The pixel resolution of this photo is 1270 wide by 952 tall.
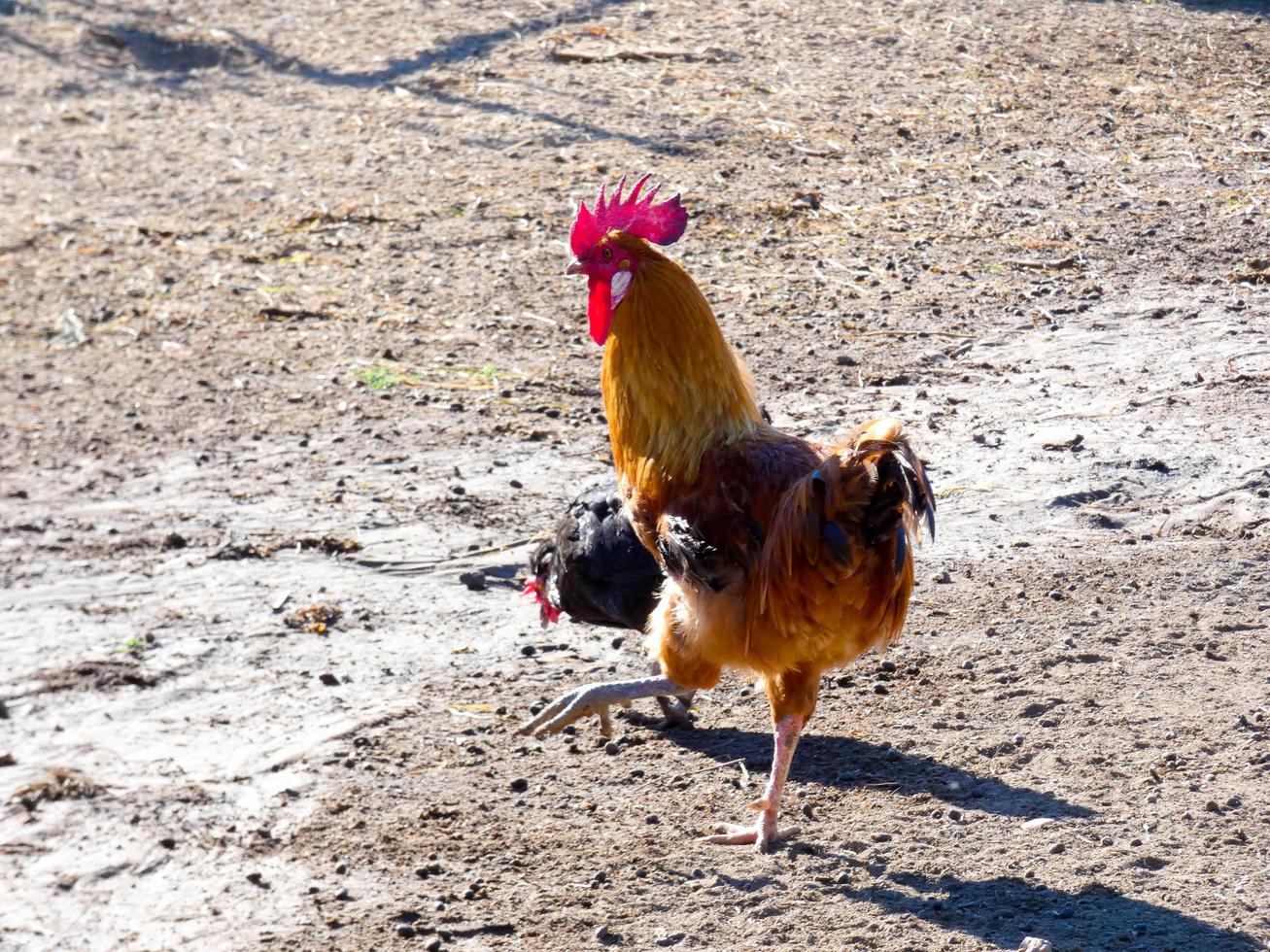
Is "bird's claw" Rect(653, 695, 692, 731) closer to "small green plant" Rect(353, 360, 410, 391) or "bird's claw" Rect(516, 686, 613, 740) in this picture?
"bird's claw" Rect(516, 686, 613, 740)

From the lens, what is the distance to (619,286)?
4590 millimetres

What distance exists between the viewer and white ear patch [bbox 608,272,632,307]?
180 inches

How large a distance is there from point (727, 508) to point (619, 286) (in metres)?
0.84

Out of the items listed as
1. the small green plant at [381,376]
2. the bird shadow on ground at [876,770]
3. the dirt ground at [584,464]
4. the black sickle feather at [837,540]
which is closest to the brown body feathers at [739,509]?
the black sickle feather at [837,540]

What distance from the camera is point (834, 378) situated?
24.0ft

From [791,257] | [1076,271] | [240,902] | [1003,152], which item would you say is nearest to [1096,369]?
[1076,271]

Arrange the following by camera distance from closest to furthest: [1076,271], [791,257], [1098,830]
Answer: [1098,830] < [1076,271] < [791,257]

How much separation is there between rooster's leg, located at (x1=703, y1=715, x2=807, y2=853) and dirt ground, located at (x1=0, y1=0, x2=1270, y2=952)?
66 mm

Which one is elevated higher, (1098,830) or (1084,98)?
(1084,98)

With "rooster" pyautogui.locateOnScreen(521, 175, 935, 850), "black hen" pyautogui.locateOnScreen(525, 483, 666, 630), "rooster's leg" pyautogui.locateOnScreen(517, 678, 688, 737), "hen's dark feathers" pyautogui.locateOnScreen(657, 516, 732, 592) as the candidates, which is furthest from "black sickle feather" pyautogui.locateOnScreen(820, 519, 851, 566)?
"black hen" pyautogui.locateOnScreen(525, 483, 666, 630)

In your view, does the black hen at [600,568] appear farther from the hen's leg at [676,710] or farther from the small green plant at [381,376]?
the small green plant at [381,376]

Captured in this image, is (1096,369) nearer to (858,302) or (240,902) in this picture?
(858,302)

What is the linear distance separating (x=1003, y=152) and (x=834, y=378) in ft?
10.2

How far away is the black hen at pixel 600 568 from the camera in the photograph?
492cm
